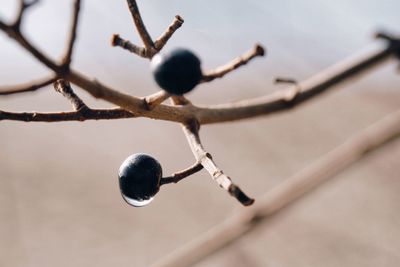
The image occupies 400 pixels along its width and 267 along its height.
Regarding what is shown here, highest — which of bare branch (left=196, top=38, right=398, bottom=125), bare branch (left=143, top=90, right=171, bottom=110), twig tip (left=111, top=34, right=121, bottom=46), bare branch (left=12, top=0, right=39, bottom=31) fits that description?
bare branch (left=12, top=0, right=39, bottom=31)

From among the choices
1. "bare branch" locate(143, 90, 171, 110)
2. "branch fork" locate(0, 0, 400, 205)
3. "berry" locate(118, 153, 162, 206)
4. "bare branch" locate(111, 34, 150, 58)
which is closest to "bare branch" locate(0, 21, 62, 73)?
"branch fork" locate(0, 0, 400, 205)

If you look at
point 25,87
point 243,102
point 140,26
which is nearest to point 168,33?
A: point 140,26

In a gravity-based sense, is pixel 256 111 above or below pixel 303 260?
above

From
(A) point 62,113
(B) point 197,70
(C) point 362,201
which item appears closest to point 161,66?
(B) point 197,70

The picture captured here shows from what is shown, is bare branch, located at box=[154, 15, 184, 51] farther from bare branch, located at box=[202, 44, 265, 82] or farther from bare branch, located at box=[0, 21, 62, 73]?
bare branch, located at box=[0, 21, 62, 73]

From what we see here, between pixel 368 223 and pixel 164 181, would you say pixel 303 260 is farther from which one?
pixel 164 181

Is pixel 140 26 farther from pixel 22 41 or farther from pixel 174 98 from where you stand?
pixel 22 41
